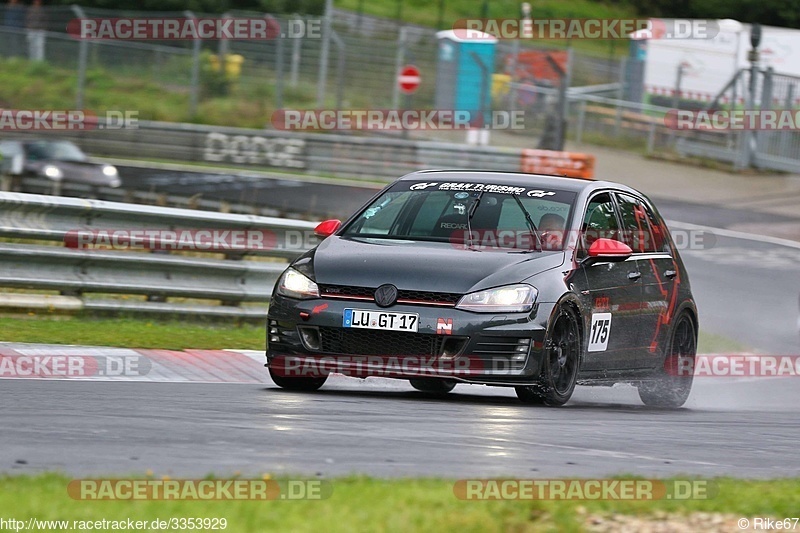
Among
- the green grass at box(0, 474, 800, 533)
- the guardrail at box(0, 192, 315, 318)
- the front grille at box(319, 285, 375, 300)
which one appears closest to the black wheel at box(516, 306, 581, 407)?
the front grille at box(319, 285, 375, 300)

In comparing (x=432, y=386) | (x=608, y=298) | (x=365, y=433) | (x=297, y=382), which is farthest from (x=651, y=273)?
(x=365, y=433)

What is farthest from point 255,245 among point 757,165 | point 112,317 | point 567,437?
point 757,165

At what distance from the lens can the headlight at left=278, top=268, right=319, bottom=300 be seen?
347 inches

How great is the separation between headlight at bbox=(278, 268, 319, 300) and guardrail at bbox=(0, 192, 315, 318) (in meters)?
3.39

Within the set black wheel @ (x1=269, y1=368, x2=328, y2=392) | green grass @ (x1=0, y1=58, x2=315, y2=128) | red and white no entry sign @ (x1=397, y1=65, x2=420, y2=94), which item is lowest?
green grass @ (x1=0, y1=58, x2=315, y2=128)

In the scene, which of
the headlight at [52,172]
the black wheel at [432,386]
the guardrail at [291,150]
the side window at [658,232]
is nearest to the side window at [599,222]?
the side window at [658,232]

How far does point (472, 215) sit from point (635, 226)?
5.43 ft

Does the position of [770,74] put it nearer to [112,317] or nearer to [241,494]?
[112,317]

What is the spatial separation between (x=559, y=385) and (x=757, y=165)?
26.4m

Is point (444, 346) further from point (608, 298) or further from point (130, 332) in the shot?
point (130, 332)

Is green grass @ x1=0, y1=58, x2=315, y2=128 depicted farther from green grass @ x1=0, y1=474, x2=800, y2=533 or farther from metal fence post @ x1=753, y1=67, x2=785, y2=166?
green grass @ x1=0, y1=474, x2=800, y2=533

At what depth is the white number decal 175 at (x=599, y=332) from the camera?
9406 millimetres

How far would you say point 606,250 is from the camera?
9.38 metres

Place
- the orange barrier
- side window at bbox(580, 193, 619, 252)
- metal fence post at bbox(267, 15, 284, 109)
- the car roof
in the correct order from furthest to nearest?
metal fence post at bbox(267, 15, 284, 109)
the orange barrier
the car roof
side window at bbox(580, 193, 619, 252)
